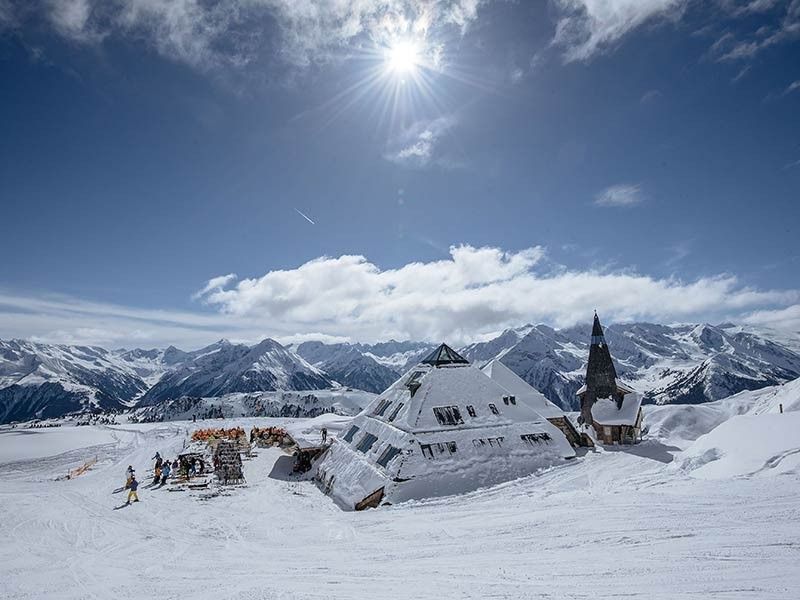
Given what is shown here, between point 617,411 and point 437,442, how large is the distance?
2341 centimetres

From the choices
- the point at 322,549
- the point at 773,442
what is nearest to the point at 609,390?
the point at 773,442

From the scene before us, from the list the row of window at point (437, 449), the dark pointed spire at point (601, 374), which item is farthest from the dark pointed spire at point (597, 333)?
the row of window at point (437, 449)

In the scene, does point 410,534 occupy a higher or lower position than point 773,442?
lower

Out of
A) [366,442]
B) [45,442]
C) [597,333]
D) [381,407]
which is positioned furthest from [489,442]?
[45,442]

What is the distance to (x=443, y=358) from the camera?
36188 mm

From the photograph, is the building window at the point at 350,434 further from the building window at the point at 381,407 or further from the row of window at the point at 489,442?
the row of window at the point at 489,442

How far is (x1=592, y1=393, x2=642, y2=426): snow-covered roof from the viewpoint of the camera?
130ft

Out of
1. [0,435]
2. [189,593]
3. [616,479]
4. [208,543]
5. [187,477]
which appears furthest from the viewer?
[0,435]

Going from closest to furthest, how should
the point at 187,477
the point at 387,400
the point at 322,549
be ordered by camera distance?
the point at 322,549, the point at 187,477, the point at 387,400

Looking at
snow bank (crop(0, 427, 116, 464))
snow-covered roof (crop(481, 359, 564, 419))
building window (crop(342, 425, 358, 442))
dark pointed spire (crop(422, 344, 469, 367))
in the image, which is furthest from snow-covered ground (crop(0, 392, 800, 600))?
snow bank (crop(0, 427, 116, 464))

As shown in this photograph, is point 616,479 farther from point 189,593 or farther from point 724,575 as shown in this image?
point 189,593

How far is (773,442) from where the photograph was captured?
1869cm

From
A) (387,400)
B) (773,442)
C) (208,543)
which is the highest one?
(387,400)

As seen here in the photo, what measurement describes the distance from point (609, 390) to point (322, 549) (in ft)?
126
